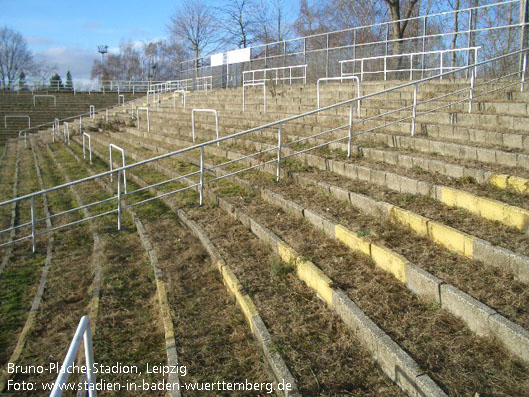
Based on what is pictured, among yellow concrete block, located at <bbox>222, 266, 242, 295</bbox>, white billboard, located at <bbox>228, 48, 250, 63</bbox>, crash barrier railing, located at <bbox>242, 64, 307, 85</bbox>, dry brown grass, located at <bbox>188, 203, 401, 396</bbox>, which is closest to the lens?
dry brown grass, located at <bbox>188, 203, 401, 396</bbox>

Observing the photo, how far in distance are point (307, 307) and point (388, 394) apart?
4.14 ft

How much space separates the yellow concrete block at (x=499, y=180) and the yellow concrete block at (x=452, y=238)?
1154 mm

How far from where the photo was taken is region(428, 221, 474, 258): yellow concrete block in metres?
3.96

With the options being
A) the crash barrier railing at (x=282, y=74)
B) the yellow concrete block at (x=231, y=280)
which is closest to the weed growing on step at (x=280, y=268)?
the yellow concrete block at (x=231, y=280)

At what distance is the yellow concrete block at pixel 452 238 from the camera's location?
13.0ft

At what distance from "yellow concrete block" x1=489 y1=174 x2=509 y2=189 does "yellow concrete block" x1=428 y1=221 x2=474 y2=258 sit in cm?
115

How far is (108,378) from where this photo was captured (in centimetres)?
359

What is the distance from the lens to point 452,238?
4148 mm

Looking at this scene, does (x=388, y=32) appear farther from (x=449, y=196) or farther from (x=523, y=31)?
(x=449, y=196)

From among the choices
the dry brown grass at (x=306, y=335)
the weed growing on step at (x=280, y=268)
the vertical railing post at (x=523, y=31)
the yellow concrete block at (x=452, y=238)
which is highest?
the vertical railing post at (x=523, y=31)

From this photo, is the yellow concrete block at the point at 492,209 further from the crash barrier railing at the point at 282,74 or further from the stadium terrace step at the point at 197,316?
the crash barrier railing at the point at 282,74

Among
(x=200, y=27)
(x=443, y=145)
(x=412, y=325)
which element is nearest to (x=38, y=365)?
(x=412, y=325)

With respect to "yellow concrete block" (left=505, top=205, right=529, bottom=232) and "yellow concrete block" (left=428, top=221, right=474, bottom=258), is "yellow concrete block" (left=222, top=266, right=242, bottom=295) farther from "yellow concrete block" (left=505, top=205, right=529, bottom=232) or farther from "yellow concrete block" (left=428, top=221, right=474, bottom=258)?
"yellow concrete block" (left=505, top=205, right=529, bottom=232)

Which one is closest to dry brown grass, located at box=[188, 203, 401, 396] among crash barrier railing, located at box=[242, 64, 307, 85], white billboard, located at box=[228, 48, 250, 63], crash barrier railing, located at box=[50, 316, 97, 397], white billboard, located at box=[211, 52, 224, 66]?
crash barrier railing, located at box=[50, 316, 97, 397]
